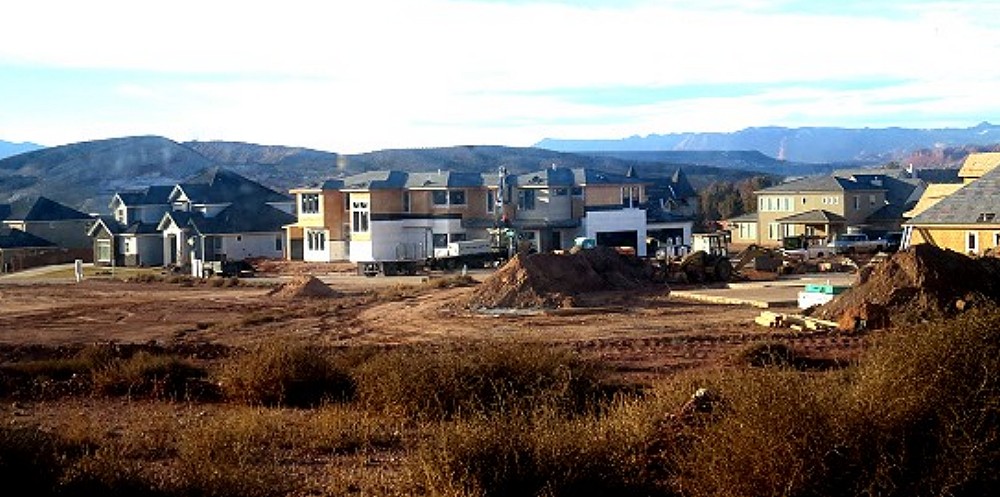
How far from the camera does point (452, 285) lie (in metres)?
50.9

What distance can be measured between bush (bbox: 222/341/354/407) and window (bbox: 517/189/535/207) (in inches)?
2147

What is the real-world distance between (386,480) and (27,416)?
869cm

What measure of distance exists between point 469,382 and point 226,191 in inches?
2818

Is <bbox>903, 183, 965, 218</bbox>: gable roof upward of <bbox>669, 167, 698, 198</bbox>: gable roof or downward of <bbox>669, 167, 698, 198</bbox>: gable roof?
downward

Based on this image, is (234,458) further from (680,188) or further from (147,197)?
(680,188)

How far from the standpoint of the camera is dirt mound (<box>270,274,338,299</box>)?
50906 millimetres

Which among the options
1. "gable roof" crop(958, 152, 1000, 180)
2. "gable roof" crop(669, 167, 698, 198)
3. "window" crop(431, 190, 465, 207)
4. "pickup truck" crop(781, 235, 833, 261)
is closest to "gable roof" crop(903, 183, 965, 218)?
"gable roof" crop(958, 152, 1000, 180)

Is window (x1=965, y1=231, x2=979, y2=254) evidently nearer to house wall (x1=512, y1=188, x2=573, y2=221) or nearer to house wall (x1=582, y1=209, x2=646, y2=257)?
house wall (x1=582, y1=209, x2=646, y2=257)

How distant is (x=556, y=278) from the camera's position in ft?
145

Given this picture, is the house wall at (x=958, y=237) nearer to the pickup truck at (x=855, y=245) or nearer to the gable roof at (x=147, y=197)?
the pickup truck at (x=855, y=245)

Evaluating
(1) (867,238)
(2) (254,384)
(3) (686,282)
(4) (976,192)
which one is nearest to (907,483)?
(2) (254,384)

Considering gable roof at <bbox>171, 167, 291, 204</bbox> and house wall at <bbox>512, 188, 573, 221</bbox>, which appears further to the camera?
gable roof at <bbox>171, 167, 291, 204</bbox>

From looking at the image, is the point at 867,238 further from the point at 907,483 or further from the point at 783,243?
the point at 907,483

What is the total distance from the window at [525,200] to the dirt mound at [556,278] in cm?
2472
